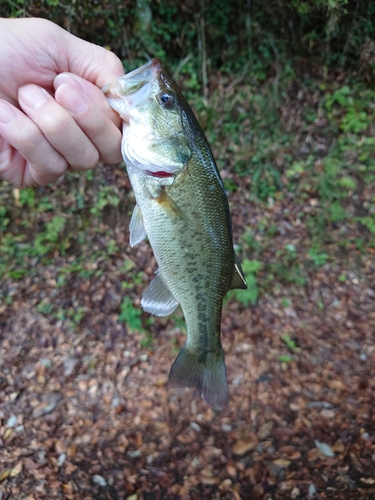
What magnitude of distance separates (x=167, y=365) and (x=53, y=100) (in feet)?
10.2

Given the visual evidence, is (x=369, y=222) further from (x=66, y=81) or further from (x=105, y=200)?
(x=66, y=81)

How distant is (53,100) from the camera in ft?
5.88

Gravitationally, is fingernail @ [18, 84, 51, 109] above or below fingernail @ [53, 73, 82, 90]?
below

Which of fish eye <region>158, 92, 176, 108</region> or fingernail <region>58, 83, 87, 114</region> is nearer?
fingernail <region>58, 83, 87, 114</region>

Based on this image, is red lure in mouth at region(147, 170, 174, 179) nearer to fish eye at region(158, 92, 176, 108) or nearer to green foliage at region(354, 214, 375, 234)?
fish eye at region(158, 92, 176, 108)

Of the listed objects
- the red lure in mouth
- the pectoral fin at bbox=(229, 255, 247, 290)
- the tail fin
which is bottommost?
the tail fin

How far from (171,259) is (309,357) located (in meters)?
2.97

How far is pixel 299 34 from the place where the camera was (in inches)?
242

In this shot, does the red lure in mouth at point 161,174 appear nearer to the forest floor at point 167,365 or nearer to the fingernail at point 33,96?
the fingernail at point 33,96

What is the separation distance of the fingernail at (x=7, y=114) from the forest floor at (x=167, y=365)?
9.61ft

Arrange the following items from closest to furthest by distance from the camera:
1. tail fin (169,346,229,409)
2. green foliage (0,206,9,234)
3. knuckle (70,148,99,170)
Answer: knuckle (70,148,99,170) → tail fin (169,346,229,409) → green foliage (0,206,9,234)

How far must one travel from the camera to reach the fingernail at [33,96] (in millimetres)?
1785

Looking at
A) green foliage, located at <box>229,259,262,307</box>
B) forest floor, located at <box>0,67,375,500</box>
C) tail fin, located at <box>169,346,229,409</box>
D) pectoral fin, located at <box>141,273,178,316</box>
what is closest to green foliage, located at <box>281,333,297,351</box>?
forest floor, located at <box>0,67,375,500</box>

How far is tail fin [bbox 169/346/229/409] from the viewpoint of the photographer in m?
2.38
